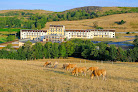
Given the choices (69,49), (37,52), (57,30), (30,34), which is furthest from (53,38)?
(37,52)

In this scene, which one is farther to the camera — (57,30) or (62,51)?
(57,30)

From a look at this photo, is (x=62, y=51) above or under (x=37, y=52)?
under

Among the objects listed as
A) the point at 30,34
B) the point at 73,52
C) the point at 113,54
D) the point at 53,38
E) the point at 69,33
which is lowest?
the point at 73,52

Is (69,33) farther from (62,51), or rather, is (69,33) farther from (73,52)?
(62,51)

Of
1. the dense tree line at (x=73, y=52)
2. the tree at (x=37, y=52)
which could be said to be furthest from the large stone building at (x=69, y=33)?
the tree at (x=37, y=52)

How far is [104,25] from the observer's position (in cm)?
13788

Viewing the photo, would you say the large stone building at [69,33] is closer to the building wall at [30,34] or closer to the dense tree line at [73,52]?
the building wall at [30,34]

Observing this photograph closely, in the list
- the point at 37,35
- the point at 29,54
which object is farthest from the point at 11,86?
the point at 37,35

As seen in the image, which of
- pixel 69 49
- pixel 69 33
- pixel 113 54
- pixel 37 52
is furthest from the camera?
pixel 69 33

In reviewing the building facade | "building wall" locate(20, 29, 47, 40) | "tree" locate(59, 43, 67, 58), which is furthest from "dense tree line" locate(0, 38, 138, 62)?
"building wall" locate(20, 29, 47, 40)

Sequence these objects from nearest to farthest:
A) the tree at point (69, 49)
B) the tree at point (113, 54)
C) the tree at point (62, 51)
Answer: the tree at point (113, 54), the tree at point (62, 51), the tree at point (69, 49)

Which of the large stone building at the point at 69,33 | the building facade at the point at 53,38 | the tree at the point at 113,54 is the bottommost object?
the tree at the point at 113,54

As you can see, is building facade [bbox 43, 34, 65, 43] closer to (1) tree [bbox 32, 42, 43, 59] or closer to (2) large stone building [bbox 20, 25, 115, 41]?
(2) large stone building [bbox 20, 25, 115, 41]

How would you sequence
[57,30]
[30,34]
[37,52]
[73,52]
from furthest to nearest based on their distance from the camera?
[30,34] → [57,30] → [73,52] → [37,52]
